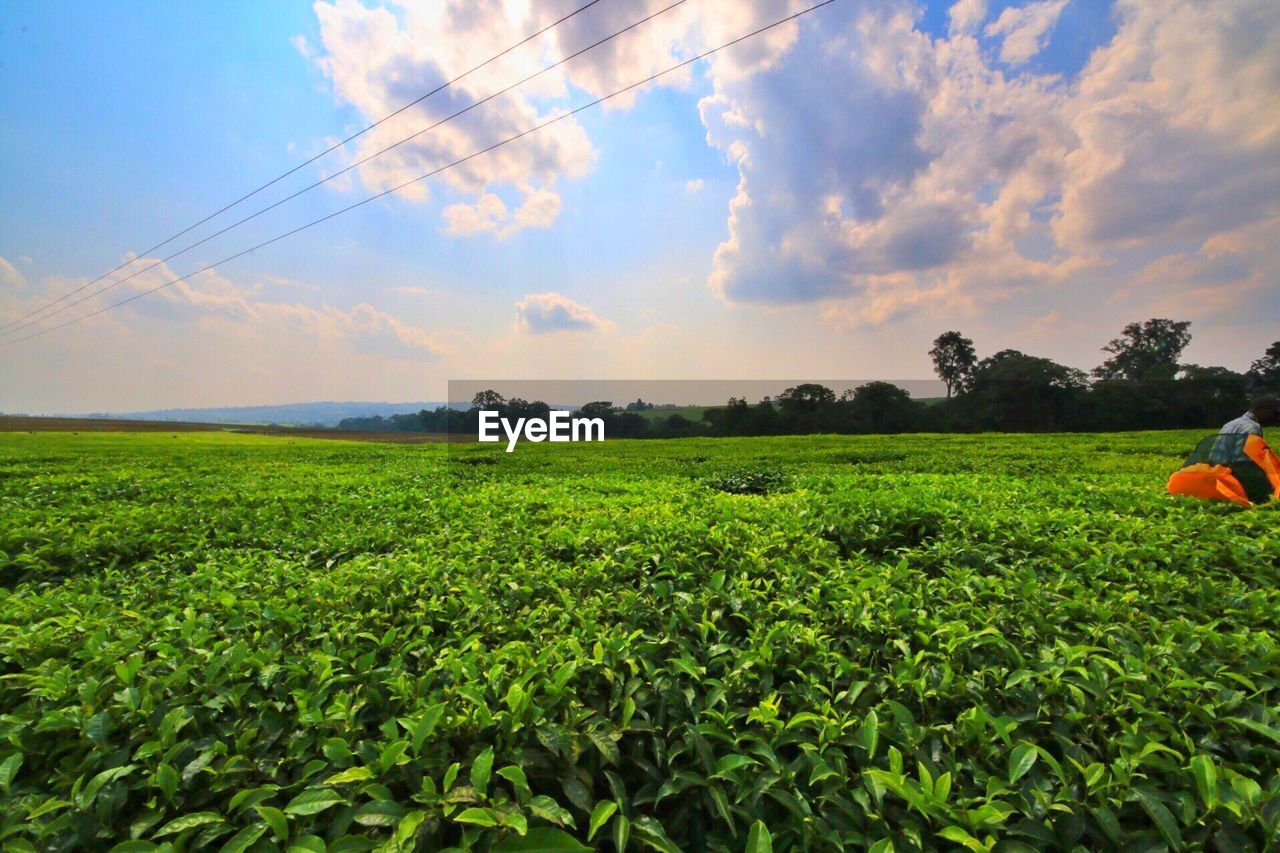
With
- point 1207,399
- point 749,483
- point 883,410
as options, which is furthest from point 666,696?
point 1207,399

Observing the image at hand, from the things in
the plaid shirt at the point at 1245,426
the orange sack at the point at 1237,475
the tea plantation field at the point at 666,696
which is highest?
the plaid shirt at the point at 1245,426

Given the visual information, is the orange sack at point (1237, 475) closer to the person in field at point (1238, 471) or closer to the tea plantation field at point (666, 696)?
the person in field at point (1238, 471)

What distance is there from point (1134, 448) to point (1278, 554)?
40.3 ft

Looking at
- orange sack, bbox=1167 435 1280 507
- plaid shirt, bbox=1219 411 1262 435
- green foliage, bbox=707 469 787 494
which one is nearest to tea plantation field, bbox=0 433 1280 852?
orange sack, bbox=1167 435 1280 507

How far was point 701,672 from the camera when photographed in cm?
183

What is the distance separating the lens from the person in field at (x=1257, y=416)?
4723mm

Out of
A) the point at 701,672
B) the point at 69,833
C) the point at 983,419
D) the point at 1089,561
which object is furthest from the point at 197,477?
the point at 983,419

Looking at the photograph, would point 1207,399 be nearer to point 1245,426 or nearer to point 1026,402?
point 1026,402

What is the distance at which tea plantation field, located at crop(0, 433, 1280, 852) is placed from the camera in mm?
1329

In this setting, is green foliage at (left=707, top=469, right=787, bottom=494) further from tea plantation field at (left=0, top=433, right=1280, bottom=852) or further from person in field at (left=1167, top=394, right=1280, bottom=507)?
person in field at (left=1167, top=394, right=1280, bottom=507)

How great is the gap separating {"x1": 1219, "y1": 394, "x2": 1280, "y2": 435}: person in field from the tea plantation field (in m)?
2.24

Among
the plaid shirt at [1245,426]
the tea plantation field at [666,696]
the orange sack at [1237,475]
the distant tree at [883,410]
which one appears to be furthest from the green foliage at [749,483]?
the distant tree at [883,410]

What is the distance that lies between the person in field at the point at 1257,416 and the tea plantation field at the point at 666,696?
224 centimetres

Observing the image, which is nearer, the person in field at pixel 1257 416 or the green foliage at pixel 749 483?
the person in field at pixel 1257 416
